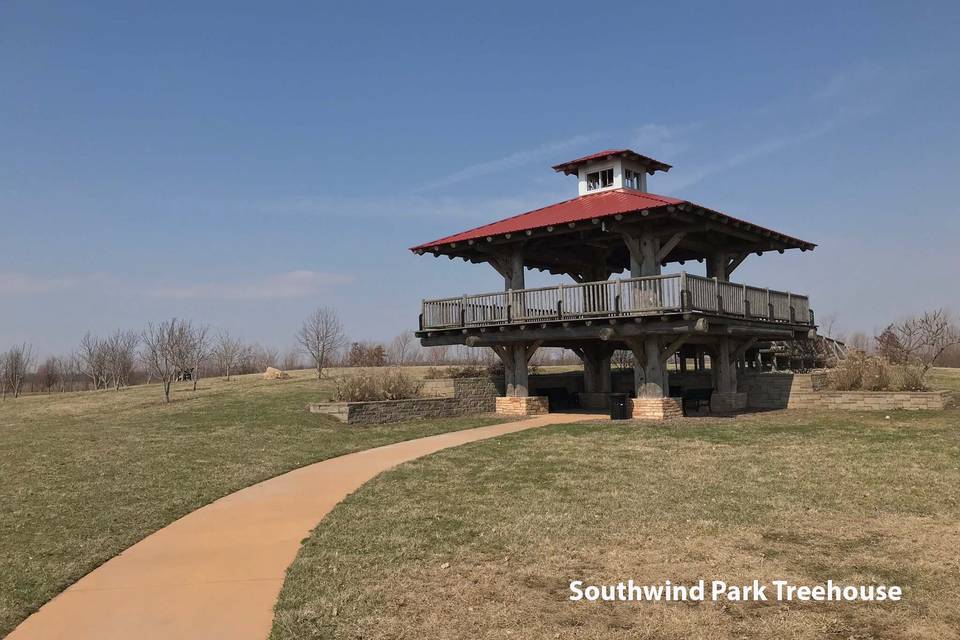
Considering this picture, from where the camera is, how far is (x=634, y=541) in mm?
7672

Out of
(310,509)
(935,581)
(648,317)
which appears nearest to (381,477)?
(310,509)

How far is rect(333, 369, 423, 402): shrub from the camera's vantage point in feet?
69.9

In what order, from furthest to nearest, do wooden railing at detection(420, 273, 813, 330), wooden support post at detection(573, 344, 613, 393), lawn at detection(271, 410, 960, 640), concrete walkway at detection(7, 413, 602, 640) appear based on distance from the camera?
wooden support post at detection(573, 344, 613, 393) → wooden railing at detection(420, 273, 813, 330) → concrete walkway at detection(7, 413, 602, 640) → lawn at detection(271, 410, 960, 640)

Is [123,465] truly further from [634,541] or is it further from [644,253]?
[644,253]

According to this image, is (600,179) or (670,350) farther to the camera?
(600,179)

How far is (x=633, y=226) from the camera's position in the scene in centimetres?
2114

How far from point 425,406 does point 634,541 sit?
14.8 metres

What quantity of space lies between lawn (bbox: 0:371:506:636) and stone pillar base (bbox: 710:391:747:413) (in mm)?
8202

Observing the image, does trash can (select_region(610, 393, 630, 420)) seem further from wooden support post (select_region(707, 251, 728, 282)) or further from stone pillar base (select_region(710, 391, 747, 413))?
wooden support post (select_region(707, 251, 728, 282))

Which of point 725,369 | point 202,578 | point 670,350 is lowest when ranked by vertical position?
point 202,578

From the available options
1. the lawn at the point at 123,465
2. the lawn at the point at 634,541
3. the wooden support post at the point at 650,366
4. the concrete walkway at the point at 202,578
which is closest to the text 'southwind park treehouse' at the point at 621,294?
the wooden support post at the point at 650,366

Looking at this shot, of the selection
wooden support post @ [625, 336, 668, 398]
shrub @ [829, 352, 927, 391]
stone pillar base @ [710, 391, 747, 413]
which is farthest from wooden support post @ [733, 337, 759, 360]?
wooden support post @ [625, 336, 668, 398]

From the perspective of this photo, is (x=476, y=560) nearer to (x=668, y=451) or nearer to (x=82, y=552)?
(x=82, y=552)

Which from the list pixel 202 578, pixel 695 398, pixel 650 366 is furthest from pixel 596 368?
pixel 202 578
